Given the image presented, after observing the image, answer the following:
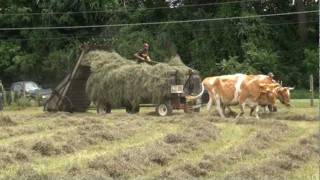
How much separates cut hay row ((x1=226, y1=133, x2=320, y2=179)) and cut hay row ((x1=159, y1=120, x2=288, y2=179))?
0.53m

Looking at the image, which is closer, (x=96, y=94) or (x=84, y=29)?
(x=96, y=94)

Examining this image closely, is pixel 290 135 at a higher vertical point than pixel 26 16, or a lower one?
lower

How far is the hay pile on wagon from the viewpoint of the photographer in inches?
909

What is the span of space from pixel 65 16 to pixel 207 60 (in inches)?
458

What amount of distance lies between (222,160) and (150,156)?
1262mm

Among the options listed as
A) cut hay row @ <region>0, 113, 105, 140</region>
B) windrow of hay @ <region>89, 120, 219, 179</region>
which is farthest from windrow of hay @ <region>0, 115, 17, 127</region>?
windrow of hay @ <region>89, 120, 219, 179</region>

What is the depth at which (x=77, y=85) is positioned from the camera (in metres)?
26.2

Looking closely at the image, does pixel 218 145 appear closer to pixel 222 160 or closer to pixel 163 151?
pixel 163 151

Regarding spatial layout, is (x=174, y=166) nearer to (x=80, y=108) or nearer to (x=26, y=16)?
(x=80, y=108)

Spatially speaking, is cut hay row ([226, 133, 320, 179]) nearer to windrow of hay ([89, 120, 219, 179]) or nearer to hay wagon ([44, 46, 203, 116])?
windrow of hay ([89, 120, 219, 179])

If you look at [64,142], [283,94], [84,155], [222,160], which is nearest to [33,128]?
[64,142]

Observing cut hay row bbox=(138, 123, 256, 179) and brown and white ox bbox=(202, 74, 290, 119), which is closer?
cut hay row bbox=(138, 123, 256, 179)

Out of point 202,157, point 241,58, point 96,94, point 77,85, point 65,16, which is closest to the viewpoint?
point 202,157

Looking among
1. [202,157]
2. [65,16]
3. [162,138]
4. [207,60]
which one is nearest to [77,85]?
[162,138]
